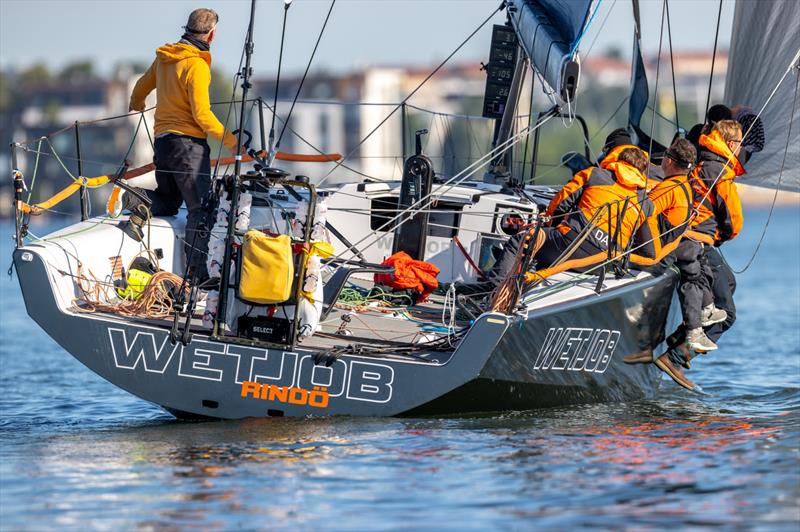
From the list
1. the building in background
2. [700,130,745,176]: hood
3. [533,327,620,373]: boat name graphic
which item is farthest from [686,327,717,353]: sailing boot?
the building in background

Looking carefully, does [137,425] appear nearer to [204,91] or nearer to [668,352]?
[204,91]

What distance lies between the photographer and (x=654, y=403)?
28.9ft

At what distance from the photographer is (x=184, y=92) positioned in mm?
8133

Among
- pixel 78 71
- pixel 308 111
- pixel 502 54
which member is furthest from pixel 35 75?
pixel 502 54

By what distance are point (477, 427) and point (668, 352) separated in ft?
5.49

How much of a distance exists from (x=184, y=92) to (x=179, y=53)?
22 cm

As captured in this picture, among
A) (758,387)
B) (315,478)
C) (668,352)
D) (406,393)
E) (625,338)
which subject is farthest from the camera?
(758,387)

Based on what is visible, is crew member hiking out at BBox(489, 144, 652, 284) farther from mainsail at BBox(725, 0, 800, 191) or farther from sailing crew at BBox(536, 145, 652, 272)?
mainsail at BBox(725, 0, 800, 191)

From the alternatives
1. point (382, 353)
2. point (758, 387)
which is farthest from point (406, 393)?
point (758, 387)

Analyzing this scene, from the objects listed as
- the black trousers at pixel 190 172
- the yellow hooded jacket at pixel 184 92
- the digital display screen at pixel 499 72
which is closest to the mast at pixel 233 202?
the yellow hooded jacket at pixel 184 92

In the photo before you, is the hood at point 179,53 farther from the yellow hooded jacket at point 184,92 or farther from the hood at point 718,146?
the hood at point 718,146

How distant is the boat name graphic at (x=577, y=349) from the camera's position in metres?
7.38

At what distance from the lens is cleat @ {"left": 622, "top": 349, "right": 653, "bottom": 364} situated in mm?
8062

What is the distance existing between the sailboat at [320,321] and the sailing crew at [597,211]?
126mm
